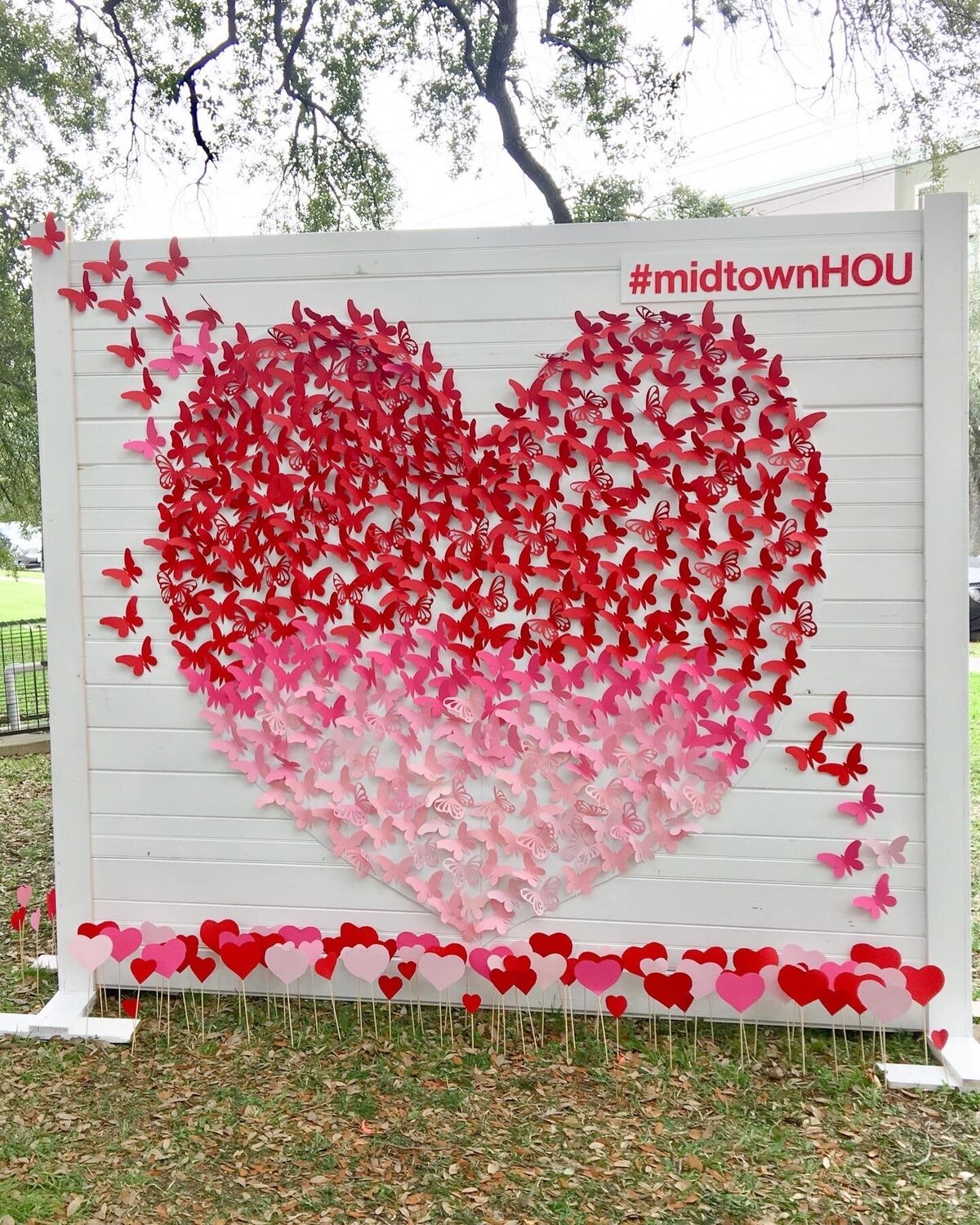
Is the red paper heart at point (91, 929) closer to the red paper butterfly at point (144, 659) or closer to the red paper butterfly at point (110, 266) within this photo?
the red paper butterfly at point (144, 659)

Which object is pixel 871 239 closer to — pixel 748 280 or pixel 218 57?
pixel 748 280

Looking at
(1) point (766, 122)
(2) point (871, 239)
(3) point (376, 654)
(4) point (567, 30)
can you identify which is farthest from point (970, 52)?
(3) point (376, 654)

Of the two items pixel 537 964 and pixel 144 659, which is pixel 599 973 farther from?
pixel 144 659

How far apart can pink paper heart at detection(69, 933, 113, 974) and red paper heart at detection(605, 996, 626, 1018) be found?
1506 millimetres

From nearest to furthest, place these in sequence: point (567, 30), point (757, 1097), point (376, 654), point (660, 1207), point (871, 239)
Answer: point (660, 1207), point (757, 1097), point (871, 239), point (376, 654), point (567, 30)

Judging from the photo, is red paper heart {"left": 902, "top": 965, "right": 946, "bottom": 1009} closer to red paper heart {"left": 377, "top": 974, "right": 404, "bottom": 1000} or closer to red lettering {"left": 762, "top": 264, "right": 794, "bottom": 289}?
red paper heart {"left": 377, "top": 974, "right": 404, "bottom": 1000}

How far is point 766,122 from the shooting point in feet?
20.6

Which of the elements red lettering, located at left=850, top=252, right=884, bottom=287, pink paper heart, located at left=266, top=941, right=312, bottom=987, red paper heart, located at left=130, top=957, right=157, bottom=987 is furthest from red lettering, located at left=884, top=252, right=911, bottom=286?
red paper heart, located at left=130, top=957, right=157, bottom=987

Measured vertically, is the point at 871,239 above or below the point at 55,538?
above

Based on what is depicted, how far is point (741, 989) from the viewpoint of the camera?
2.47 metres

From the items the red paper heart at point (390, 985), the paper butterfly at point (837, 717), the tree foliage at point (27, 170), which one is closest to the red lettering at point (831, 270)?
the paper butterfly at point (837, 717)

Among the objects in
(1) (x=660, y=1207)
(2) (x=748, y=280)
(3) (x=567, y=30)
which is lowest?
(1) (x=660, y=1207)

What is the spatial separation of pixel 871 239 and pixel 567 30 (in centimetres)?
A: 510

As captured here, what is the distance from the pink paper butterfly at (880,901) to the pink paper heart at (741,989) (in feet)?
1.22
